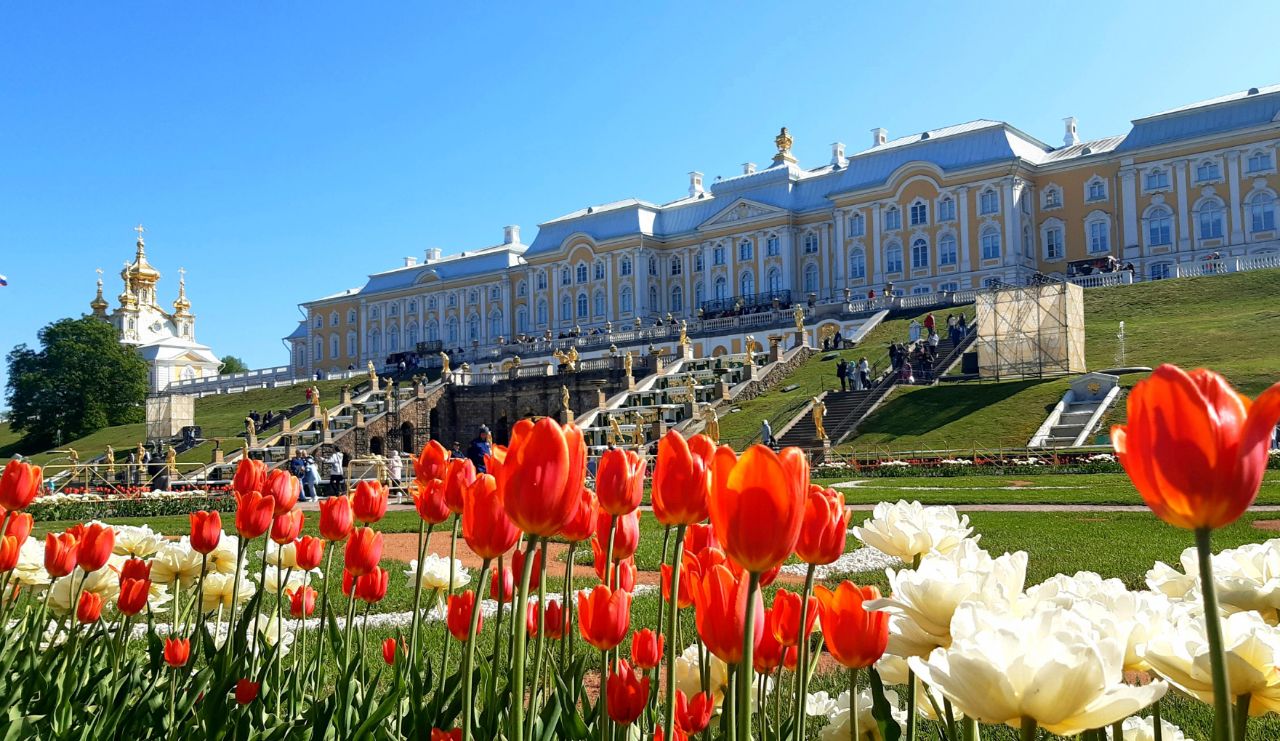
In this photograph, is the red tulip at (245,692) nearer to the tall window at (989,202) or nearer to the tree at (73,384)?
the tall window at (989,202)

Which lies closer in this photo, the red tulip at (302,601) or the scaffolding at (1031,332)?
the red tulip at (302,601)

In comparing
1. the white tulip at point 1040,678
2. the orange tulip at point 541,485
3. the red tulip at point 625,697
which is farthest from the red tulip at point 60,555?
the white tulip at point 1040,678

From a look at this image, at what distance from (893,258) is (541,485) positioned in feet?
177

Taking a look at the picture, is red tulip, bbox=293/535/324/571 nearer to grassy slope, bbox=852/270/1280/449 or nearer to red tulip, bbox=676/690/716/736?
red tulip, bbox=676/690/716/736

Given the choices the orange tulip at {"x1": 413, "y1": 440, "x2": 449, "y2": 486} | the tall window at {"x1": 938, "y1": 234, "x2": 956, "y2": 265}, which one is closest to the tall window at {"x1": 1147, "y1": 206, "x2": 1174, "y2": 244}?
the tall window at {"x1": 938, "y1": 234, "x2": 956, "y2": 265}

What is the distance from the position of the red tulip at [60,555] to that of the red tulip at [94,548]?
0.04 m

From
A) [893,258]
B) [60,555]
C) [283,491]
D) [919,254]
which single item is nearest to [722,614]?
[283,491]

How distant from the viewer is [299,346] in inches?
3455

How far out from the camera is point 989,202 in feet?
164

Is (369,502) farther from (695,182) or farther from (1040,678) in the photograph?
(695,182)

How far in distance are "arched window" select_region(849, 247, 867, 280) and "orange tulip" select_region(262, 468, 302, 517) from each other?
5345 cm

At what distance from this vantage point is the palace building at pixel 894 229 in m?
45.6

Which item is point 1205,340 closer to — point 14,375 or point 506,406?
point 506,406

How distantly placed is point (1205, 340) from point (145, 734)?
32837 mm
